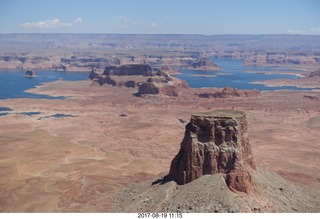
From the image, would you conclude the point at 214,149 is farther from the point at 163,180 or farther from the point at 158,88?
the point at 158,88

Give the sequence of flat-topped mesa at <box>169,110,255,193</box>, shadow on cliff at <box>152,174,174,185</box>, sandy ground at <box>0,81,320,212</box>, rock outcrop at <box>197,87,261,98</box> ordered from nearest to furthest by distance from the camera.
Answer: flat-topped mesa at <box>169,110,255,193</box> < shadow on cliff at <box>152,174,174,185</box> < sandy ground at <box>0,81,320,212</box> < rock outcrop at <box>197,87,261,98</box>

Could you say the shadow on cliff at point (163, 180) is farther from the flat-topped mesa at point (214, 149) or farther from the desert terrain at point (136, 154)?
the flat-topped mesa at point (214, 149)

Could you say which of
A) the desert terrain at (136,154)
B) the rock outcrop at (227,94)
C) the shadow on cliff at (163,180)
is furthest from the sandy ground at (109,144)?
the shadow on cliff at (163,180)

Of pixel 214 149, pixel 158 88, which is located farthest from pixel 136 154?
pixel 158 88

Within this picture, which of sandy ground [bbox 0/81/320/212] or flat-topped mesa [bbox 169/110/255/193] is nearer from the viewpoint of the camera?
flat-topped mesa [bbox 169/110/255/193]

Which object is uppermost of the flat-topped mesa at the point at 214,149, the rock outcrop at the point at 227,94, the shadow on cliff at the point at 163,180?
the flat-topped mesa at the point at 214,149

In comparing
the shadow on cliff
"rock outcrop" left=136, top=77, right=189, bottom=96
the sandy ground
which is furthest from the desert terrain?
"rock outcrop" left=136, top=77, right=189, bottom=96

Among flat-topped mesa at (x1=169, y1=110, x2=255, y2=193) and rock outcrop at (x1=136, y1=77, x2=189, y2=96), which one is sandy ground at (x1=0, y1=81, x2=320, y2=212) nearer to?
rock outcrop at (x1=136, y1=77, x2=189, y2=96)
